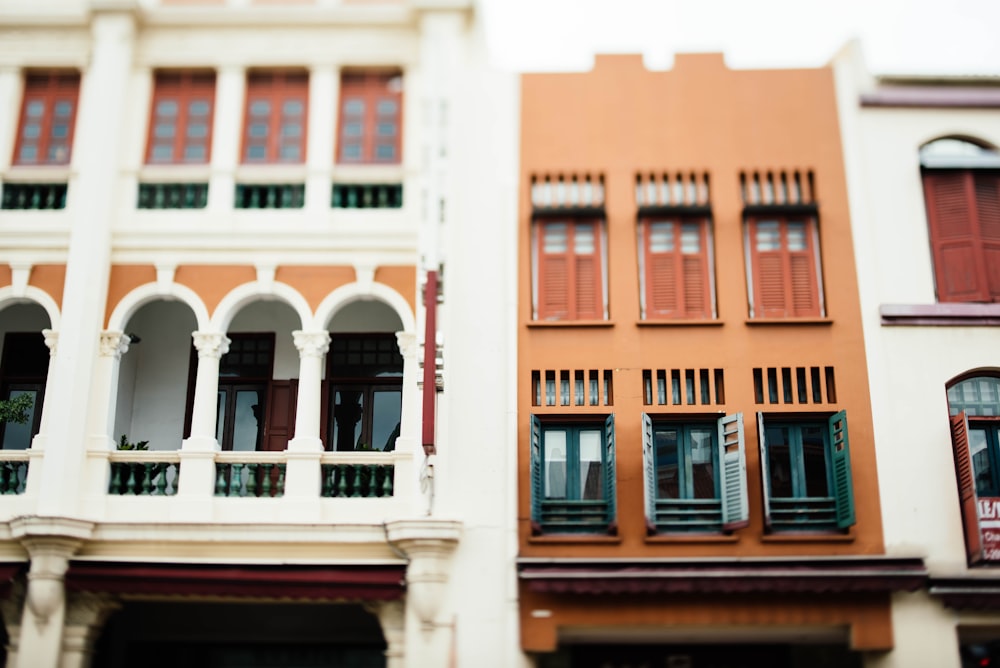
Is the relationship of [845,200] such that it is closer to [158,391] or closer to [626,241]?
[626,241]

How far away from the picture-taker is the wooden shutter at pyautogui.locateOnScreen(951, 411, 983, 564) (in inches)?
499

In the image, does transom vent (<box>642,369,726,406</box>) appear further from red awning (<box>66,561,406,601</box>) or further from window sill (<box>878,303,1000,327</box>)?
red awning (<box>66,561,406,601</box>)

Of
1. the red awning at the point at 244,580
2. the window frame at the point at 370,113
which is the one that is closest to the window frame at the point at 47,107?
the window frame at the point at 370,113

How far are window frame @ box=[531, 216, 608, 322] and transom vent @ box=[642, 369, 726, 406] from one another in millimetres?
1024

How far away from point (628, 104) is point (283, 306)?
5.40 meters

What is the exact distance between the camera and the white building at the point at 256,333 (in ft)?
41.9

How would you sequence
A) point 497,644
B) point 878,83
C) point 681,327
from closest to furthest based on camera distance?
point 497,644
point 681,327
point 878,83

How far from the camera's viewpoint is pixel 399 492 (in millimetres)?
13141

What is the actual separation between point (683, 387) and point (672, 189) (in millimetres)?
2603

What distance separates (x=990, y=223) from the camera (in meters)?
14.2

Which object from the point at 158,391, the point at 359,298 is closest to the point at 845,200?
the point at 359,298

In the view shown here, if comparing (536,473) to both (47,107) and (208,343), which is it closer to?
(208,343)

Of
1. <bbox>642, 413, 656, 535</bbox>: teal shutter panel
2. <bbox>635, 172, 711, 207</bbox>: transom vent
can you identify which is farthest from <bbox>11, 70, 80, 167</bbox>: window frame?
<bbox>642, 413, 656, 535</bbox>: teal shutter panel

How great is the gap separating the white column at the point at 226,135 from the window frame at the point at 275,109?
13 cm
